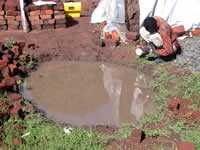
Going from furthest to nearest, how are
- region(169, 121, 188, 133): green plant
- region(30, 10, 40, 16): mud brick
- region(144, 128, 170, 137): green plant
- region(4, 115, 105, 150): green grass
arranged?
region(30, 10, 40, 16): mud brick, region(169, 121, 188, 133): green plant, region(144, 128, 170, 137): green plant, region(4, 115, 105, 150): green grass

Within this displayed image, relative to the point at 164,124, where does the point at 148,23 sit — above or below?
above

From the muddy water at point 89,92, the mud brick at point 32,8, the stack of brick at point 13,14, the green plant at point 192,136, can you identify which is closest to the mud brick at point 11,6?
the stack of brick at point 13,14

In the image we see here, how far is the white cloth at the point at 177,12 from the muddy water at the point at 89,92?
1.40 m

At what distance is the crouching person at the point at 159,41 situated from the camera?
9.14 metres

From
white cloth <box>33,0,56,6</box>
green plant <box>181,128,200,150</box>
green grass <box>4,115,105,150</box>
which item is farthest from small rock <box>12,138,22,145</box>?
white cloth <box>33,0,56,6</box>

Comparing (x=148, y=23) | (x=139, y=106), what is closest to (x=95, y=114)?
(x=139, y=106)

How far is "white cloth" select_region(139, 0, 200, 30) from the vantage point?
10.0 m

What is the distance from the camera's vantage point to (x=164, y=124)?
295 inches

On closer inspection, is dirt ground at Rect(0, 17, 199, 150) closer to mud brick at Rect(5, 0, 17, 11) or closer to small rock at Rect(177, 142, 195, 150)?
mud brick at Rect(5, 0, 17, 11)

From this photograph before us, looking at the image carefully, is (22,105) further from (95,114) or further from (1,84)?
(95,114)

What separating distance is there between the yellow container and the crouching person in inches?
72.9

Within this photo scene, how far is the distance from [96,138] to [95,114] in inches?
36.6

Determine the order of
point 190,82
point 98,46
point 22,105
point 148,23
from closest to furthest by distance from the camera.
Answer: point 22,105, point 190,82, point 148,23, point 98,46

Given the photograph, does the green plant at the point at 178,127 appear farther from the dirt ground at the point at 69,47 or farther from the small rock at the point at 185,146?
the dirt ground at the point at 69,47
